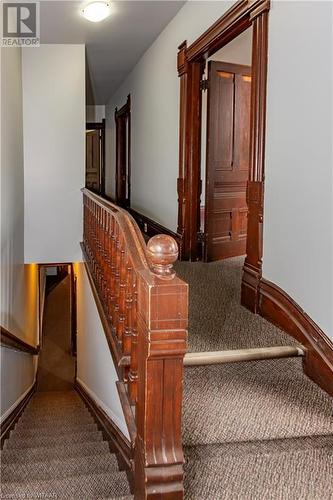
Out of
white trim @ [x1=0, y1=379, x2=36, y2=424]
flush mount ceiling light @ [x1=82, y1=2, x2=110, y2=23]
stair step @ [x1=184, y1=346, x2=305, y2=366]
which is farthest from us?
flush mount ceiling light @ [x1=82, y1=2, x2=110, y2=23]

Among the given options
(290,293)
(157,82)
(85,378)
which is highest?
(157,82)

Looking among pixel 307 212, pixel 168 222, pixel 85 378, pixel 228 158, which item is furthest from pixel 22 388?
pixel 307 212

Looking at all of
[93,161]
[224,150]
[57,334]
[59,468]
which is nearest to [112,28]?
[224,150]

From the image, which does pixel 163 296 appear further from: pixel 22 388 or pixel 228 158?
pixel 22 388

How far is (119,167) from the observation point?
8750 millimetres

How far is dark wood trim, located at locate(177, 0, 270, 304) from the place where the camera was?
3.13 metres

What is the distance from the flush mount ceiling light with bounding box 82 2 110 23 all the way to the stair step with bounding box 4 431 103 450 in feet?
11.4

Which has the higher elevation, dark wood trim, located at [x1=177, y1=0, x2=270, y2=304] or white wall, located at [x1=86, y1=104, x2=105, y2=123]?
white wall, located at [x1=86, y1=104, x2=105, y2=123]

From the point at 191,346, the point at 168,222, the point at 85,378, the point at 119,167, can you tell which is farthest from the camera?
the point at 119,167

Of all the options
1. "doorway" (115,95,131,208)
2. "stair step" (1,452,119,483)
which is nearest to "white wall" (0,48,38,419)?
"stair step" (1,452,119,483)

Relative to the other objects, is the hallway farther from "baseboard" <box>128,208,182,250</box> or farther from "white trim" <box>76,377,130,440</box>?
"baseboard" <box>128,208,182,250</box>

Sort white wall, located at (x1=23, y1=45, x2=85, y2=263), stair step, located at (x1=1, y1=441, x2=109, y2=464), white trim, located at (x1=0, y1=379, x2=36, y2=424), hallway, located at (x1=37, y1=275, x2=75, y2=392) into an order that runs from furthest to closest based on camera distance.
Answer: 1. hallway, located at (x1=37, y1=275, x2=75, y2=392)
2. white wall, located at (x1=23, y1=45, x2=85, y2=263)
3. white trim, located at (x1=0, y1=379, x2=36, y2=424)
4. stair step, located at (x1=1, y1=441, x2=109, y2=464)

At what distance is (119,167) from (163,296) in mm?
7307

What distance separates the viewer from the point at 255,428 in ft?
7.12
